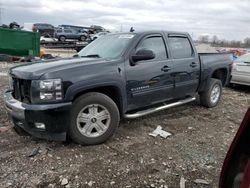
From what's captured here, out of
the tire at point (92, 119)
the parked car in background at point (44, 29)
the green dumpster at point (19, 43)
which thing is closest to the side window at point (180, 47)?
the tire at point (92, 119)

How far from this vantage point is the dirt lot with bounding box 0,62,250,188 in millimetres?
3725

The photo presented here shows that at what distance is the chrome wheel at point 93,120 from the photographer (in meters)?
4.53

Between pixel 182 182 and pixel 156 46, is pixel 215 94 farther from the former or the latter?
pixel 182 182

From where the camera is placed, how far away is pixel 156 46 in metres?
5.75

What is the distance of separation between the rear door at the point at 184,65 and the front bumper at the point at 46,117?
254 cm

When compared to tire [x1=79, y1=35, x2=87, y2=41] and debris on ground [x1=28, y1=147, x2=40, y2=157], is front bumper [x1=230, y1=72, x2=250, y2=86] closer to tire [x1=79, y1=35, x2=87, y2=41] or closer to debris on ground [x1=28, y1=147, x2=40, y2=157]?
debris on ground [x1=28, y1=147, x2=40, y2=157]

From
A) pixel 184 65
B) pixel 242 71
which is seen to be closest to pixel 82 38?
pixel 242 71

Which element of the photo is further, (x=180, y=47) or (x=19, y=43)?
(x=19, y=43)

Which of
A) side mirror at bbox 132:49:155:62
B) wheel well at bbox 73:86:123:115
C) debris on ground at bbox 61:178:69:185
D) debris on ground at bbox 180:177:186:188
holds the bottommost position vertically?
debris on ground at bbox 61:178:69:185

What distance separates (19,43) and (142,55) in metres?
13.6

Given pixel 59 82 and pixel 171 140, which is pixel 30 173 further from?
pixel 171 140

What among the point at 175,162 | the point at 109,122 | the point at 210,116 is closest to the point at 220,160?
the point at 175,162

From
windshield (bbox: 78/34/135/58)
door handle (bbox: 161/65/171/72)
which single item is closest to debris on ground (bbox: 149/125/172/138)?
door handle (bbox: 161/65/171/72)

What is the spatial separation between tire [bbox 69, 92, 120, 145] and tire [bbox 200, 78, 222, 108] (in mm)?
3081
